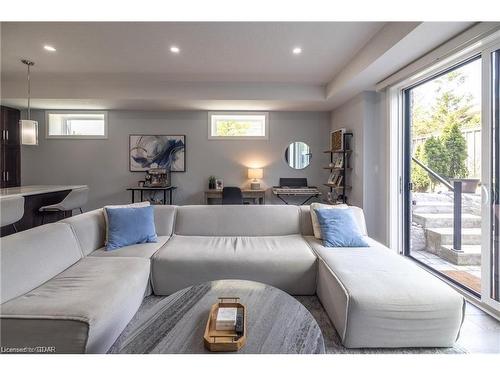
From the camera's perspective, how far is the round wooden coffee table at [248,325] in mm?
1103

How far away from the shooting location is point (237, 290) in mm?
1606

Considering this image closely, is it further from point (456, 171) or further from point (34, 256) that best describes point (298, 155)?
point (34, 256)

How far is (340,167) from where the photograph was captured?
14.9 feet

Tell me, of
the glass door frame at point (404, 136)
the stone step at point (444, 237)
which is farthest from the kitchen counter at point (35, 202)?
the stone step at point (444, 237)

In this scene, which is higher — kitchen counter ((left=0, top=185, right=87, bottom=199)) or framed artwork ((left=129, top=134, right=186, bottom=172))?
framed artwork ((left=129, top=134, right=186, bottom=172))

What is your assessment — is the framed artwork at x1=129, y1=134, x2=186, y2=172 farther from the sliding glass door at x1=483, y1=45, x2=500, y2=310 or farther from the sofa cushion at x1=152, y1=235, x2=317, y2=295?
the sliding glass door at x1=483, y1=45, x2=500, y2=310

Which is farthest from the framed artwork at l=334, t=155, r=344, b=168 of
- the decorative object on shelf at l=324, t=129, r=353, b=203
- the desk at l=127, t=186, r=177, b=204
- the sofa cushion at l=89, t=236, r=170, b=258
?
the sofa cushion at l=89, t=236, r=170, b=258

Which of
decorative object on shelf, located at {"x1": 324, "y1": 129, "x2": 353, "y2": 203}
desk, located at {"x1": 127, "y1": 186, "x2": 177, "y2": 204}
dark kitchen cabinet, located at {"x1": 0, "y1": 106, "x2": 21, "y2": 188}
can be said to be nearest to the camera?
decorative object on shelf, located at {"x1": 324, "y1": 129, "x2": 353, "y2": 203}

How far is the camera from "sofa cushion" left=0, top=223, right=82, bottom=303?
4.98 feet

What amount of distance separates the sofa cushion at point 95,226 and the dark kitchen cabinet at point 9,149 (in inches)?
152

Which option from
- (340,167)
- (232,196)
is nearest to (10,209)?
(232,196)

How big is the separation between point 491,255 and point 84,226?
3.50m

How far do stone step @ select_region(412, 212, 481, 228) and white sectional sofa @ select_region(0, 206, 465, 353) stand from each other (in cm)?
107
